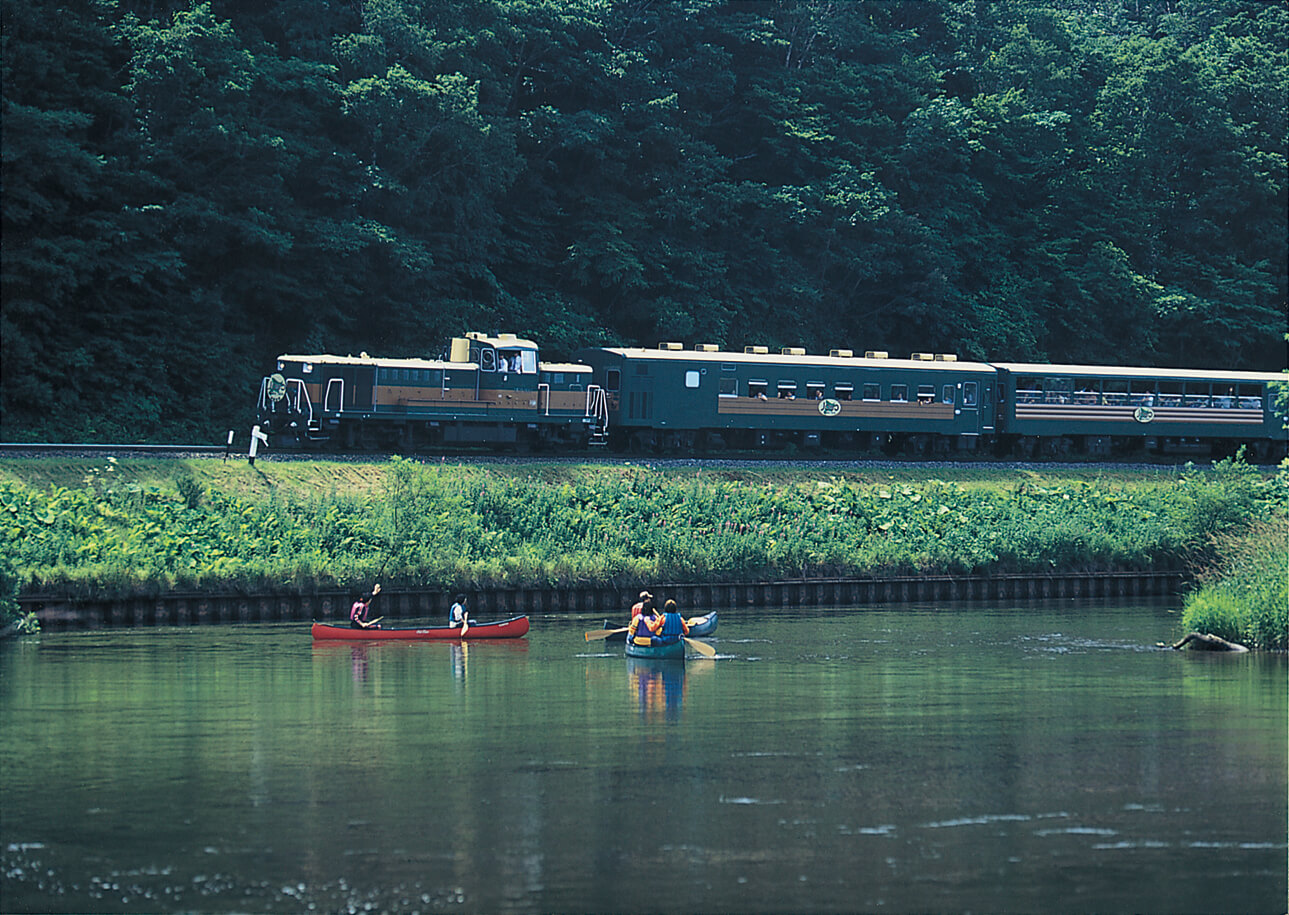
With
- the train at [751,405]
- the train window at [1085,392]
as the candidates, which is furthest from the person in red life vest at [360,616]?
the train window at [1085,392]

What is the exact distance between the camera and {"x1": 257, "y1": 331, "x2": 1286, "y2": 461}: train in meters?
49.6

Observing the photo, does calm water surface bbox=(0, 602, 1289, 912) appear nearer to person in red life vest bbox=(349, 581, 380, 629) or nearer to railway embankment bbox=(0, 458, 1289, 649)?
person in red life vest bbox=(349, 581, 380, 629)

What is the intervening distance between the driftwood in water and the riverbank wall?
10.5 meters

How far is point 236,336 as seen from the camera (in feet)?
189

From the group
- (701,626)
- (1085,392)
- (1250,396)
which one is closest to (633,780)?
(701,626)

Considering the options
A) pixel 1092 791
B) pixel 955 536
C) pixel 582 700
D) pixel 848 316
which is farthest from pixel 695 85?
pixel 1092 791

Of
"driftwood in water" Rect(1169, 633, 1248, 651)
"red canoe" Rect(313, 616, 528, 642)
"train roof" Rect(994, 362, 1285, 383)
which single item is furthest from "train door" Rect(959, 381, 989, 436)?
"red canoe" Rect(313, 616, 528, 642)

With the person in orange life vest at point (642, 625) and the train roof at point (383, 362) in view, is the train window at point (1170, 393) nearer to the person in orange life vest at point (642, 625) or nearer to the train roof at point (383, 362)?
the train roof at point (383, 362)

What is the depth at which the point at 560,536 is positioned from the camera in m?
42.3

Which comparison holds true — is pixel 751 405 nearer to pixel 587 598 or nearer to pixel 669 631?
pixel 587 598

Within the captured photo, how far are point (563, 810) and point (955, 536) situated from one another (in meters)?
30.0

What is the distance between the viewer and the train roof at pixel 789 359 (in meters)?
54.9

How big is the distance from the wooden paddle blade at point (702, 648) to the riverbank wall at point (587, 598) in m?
6.91

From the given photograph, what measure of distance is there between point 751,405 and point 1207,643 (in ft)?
82.8
